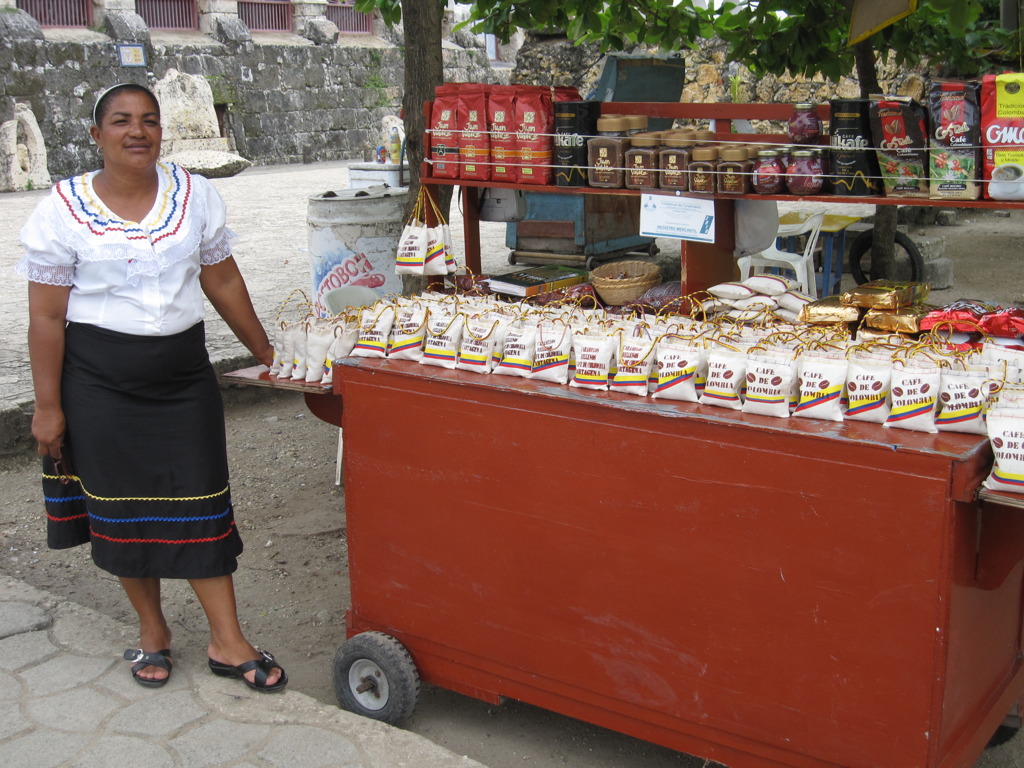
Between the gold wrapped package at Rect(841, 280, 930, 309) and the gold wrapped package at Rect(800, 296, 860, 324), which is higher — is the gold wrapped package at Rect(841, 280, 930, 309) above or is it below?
above

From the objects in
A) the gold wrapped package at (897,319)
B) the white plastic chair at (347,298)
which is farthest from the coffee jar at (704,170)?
the white plastic chair at (347,298)

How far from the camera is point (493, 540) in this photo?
2.58 metres

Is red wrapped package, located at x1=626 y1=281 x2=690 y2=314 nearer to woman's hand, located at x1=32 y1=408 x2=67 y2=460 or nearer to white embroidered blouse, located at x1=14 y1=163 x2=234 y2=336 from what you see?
white embroidered blouse, located at x1=14 y1=163 x2=234 y2=336

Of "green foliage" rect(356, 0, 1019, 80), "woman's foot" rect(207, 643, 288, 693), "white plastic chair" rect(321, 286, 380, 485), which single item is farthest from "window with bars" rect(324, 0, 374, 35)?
"woman's foot" rect(207, 643, 288, 693)

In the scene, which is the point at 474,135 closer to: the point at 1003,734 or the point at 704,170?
the point at 704,170

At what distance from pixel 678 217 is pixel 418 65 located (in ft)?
7.35

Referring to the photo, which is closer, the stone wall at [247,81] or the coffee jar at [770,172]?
the coffee jar at [770,172]

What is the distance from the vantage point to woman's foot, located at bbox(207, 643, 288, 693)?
9.09 ft

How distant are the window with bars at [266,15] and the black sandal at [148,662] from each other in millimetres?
19526

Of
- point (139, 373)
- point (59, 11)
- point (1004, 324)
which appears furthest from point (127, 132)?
point (59, 11)

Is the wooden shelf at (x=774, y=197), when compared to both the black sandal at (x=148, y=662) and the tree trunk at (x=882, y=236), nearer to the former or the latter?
the black sandal at (x=148, y=662)

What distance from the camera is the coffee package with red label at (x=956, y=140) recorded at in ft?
7.39

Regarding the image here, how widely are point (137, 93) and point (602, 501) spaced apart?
1.56 meters

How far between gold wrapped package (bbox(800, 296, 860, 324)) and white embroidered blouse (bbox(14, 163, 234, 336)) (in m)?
1.63
